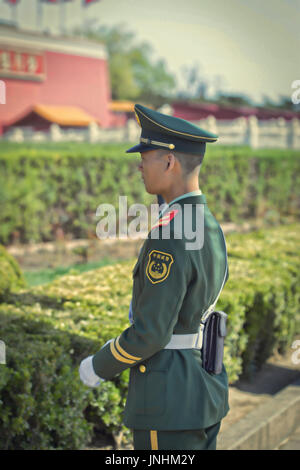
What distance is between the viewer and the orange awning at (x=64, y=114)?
31.0m

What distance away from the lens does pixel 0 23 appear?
99.4 ft

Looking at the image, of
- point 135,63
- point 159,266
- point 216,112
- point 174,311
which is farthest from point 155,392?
point 135,63

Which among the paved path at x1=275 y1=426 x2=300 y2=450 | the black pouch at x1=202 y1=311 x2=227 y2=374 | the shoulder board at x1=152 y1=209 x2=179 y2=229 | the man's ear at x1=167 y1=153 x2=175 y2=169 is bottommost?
the paved path at x1=275 y1=426 x2=300 y2=450

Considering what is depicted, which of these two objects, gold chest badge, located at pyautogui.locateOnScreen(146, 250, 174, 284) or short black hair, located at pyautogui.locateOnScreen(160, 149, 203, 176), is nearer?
gold chest badge, located at pyautogui.locateOnScreen(146, 250, 174, 284)

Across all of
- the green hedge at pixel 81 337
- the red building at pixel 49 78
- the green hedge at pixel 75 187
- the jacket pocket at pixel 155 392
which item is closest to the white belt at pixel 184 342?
the jacket pocket at pixel 155 392

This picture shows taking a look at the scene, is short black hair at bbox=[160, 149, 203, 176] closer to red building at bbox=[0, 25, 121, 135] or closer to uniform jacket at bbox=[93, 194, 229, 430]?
uniform jacket at bbox=[93, 194, 229, 430]

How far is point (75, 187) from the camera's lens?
32.2 ft

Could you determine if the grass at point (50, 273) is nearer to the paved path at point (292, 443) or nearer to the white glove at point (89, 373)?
the paved path at point (292, 443)

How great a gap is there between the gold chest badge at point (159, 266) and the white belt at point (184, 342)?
269 mm

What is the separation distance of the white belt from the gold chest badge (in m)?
0.27

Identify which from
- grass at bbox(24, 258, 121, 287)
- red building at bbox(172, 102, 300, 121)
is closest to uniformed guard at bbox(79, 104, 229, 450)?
grass at bbox(24, 258, 121, 287)

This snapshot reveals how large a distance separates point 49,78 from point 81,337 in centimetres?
3078

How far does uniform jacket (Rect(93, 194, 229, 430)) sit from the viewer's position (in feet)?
6.45
